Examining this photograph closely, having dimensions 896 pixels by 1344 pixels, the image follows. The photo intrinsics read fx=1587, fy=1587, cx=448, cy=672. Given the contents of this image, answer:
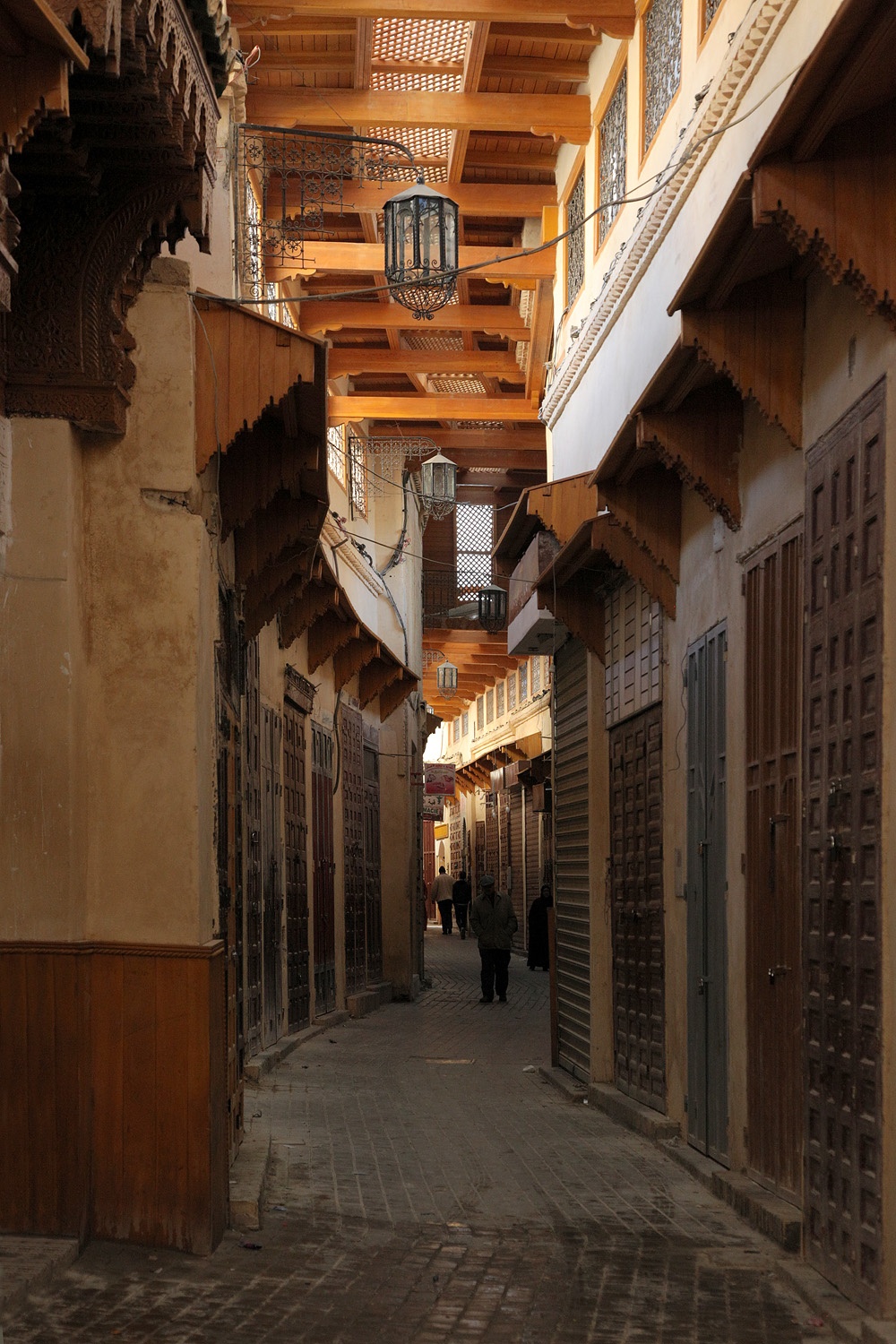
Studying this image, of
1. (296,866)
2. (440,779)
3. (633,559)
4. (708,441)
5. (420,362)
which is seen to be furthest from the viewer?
(440,779)

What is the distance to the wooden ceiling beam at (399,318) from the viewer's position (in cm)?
1816

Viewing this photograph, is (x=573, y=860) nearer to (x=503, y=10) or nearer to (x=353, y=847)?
(x=353, y=847)

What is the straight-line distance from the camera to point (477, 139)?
15859 millimetres

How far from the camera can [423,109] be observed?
46.6 feet

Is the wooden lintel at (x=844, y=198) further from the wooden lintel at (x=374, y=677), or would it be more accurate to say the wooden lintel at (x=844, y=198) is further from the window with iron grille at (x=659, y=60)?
the wooden lintel at (x=374, y=677)

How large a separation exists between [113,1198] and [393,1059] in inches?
317

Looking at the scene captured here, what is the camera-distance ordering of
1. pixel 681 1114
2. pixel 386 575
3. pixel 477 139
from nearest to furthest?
pixel 681 1114 < pixel 477 139 < pixel 386 575

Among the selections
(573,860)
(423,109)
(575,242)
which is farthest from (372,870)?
(423,109)

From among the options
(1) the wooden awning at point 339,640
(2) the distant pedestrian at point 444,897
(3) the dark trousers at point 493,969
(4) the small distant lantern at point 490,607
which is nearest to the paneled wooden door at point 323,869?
(1) the wooden awning at point 339,640

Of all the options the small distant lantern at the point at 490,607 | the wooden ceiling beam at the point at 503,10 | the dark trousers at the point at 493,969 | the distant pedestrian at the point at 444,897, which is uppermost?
the wooden ceiling beam at the point at 503,10

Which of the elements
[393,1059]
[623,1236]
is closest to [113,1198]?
[623,1236]

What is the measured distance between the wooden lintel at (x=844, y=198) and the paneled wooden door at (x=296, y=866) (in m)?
9.75

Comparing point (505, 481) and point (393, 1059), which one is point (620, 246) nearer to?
point (393, 1059)

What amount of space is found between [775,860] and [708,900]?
1.62 m
